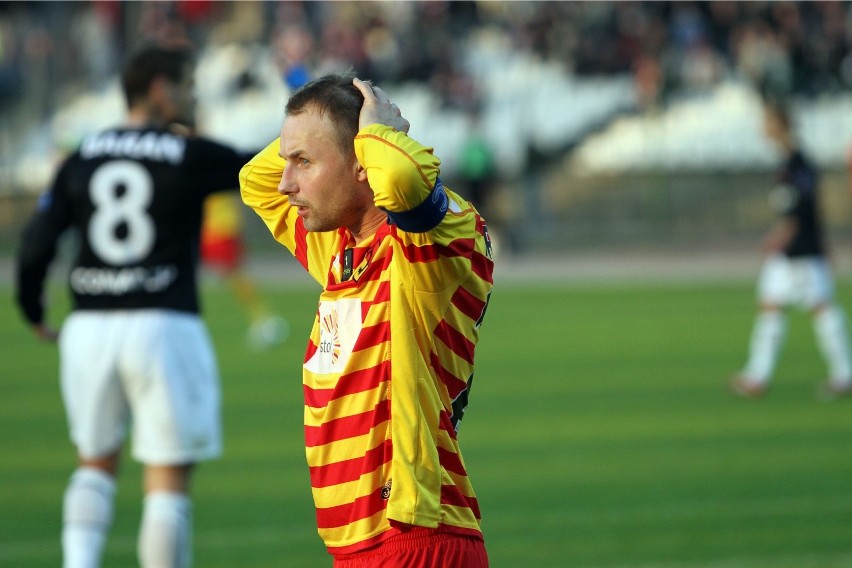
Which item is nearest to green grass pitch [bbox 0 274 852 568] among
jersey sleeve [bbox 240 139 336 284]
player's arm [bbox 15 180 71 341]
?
player's arm [bbox 15 180 71 341]

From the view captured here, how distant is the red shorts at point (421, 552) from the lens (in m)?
3.56

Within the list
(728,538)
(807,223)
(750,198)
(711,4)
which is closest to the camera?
(728,538)

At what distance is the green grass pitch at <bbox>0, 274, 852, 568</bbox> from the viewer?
25.1 ft

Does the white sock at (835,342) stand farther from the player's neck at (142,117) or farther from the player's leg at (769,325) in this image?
the player's neck at (142,117)

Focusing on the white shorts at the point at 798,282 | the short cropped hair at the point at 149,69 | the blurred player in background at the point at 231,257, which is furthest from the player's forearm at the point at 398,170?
the blurred player in background at the point at 231,257

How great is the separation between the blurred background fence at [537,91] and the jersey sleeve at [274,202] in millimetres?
23131

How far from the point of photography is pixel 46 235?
6.13 meters

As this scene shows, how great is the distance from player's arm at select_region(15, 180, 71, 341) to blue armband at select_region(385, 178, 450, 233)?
10.6ft

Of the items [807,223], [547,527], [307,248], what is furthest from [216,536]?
[807,223]

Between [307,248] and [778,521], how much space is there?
4987 mm

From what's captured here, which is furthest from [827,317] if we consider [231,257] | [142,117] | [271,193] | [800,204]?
[271,193]

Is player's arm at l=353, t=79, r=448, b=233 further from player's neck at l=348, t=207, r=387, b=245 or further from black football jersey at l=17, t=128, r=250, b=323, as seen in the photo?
black football jersey at l=17, t=128, r=250, b=323

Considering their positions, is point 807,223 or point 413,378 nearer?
point 413,378

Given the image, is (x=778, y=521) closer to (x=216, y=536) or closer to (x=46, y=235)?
(x=216, y=536)
